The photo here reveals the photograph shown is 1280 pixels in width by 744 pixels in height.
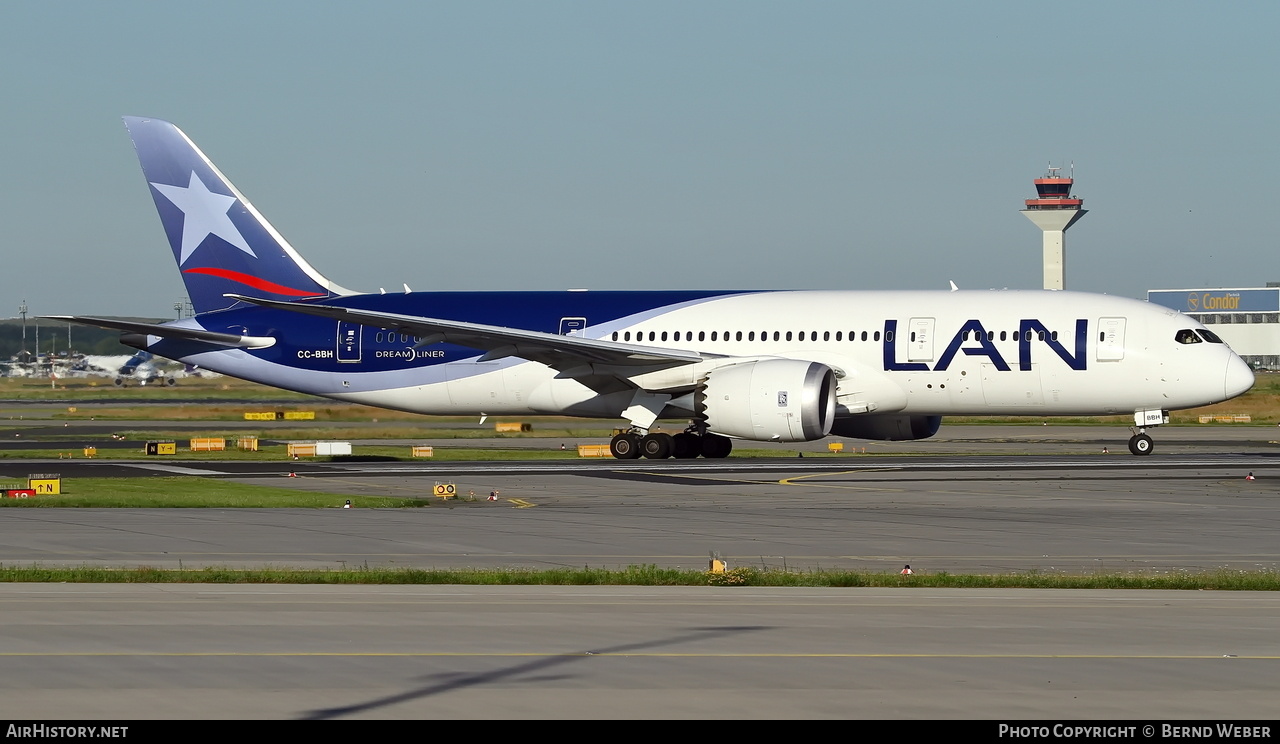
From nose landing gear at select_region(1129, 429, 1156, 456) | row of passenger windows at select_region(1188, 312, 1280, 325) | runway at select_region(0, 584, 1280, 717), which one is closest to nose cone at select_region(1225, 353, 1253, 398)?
nose landing gear at select_region(1129, 429, 1156, 456)

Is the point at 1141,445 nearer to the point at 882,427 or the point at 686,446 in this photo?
the point at 882,427

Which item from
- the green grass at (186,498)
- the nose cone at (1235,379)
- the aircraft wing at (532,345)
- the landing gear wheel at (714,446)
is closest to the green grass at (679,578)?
the green grass at (186,498)

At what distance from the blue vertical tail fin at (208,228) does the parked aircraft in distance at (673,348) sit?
0.06 metres

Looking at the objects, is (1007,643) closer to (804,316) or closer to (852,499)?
(852,499)

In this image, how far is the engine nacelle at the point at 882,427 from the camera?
3934 cm

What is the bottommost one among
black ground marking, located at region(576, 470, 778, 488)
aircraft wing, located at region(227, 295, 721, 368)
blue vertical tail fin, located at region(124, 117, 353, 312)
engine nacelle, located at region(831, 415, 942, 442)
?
black ground marking, located at region(576, 470, 778, 488)

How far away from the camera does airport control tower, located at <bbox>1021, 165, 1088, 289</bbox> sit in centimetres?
13800

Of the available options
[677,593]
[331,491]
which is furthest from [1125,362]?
[677,593]

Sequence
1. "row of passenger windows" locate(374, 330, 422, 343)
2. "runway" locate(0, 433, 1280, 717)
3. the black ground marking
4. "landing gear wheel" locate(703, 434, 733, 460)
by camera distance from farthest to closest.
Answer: "row of passenger windows" locate(374, 330, 422, 343)
"landing gear wheel" locate(703, 434, 733, 460)
the black ground marking
"runway" locate(0, 433, 1280, 717)

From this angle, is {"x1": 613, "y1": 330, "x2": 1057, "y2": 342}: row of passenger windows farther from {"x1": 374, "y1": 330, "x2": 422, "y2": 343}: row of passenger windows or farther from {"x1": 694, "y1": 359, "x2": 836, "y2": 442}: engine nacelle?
{"x1": 374, "y1": 330, "x2": 422, "y2": 343}: row of passenger windows

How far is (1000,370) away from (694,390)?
7578 mm

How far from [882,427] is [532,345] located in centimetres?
970

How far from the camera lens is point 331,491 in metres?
28.4

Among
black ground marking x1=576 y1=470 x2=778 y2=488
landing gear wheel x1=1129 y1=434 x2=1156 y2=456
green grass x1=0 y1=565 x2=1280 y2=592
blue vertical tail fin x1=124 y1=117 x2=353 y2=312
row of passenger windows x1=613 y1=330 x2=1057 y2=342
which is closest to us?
green grass x1=0 y1=565 x2=1280 y2=592
